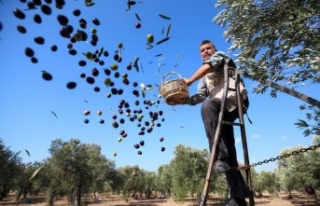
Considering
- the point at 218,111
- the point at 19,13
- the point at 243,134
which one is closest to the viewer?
the point at 19,13

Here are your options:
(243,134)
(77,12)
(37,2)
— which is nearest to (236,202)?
(243,134)

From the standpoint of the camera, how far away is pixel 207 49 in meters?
5.14

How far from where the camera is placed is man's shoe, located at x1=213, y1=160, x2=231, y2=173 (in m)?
3.93

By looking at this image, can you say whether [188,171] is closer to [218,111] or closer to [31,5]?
[218,111]

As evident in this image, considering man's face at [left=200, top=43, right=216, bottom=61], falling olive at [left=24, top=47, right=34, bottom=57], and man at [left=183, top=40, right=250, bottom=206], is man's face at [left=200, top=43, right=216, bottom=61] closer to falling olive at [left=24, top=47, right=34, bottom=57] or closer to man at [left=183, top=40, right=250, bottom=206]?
man at [left=183, top=40, right=250, bottom=206]

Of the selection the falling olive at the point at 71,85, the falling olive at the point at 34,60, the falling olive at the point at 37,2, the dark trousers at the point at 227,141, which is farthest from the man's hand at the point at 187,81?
the falling olive at the point at 37,2

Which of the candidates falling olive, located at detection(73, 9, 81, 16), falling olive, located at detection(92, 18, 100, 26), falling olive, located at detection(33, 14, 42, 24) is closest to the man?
falling olive, located at detection(92, 18, 100, 26)

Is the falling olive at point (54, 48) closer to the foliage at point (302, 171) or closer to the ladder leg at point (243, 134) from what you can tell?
the ladder leg at point (243, 134)

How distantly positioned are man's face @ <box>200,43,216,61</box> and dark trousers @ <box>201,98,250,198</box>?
1.01 metres

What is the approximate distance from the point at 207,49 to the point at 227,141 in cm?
174

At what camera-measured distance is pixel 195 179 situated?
5272 centimetres

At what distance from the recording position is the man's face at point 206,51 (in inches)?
202

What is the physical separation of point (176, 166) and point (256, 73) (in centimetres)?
4875

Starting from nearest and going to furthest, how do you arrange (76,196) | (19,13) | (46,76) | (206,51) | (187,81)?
(19,13)
(46,76)
(187,81)
(206,51)
(76,196)
